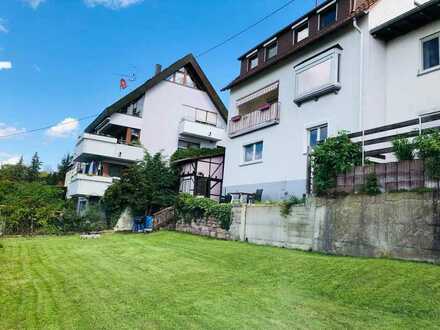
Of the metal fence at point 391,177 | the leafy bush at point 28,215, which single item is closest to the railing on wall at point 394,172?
the metal fence at point 391,177

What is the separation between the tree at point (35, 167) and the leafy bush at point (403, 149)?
58318 millimetres

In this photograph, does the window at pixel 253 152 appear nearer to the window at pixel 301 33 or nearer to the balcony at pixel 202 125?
the window at pixel 301 33

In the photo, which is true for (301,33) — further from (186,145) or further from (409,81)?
(186,145)

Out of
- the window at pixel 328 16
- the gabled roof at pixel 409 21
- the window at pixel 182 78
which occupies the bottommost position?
the gabled roof at pixel 409 21

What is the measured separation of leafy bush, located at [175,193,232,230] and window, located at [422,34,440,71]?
974 cm

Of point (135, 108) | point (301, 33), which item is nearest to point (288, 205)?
point (301, 33)

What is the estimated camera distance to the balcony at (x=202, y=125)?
32588 mm

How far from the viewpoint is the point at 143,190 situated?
943 inches

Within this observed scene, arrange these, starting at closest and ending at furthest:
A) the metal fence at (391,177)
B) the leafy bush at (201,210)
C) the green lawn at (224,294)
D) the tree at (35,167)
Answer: the green lawn at (224,294)
the metal fence at (391,177)
the leafy bush at (201,210)
the tree at (35,167)

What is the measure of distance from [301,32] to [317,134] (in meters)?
6.25

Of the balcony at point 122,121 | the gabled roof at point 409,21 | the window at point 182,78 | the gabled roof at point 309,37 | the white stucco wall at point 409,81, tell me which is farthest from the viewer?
the window at point 182,78

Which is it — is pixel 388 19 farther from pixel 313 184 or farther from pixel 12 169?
pixel 12 169

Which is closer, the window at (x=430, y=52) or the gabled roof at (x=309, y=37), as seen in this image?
the window at (x=430, y=52)

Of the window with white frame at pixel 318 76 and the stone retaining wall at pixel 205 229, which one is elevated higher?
the window with white frame at pixel 318 76
